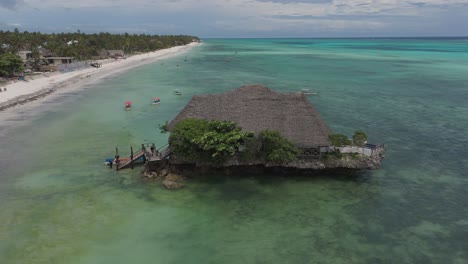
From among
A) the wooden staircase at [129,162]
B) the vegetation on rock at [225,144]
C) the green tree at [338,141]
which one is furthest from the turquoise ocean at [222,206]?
the green tree at [338,141]

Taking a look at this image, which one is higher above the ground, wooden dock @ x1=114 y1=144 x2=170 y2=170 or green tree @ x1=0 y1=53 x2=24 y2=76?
green tree @ x1=0 y1=53 x2=24 y2=76

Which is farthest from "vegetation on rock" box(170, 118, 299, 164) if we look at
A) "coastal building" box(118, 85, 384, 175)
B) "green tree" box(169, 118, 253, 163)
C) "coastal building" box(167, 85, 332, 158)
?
"coastal building" box(167, 85, 332, 158)

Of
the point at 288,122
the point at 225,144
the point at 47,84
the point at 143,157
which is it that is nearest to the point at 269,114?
the point at 288,122

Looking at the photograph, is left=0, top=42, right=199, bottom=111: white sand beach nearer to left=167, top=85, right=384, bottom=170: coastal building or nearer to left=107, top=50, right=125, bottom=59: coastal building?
left=107, top=50, right=125, bottom=59: coastal building

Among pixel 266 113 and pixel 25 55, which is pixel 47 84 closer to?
pixel 25 55

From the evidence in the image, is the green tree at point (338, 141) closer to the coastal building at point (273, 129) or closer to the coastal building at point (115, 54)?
the coastal building at point (273, 129)

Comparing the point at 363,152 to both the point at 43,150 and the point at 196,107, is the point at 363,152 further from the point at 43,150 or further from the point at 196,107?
the point at 43,150

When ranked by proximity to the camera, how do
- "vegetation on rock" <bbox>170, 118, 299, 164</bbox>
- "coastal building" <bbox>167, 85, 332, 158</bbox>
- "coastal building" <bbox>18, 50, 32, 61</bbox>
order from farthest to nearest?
"coastal building" <bbox>18, 50, 32, 61</bbox> → "coastal building" <bbox>167, 85, 332, 158</bbox> → "vegetation on rock" <bbox>170, 118, 299, 164</bbox>
